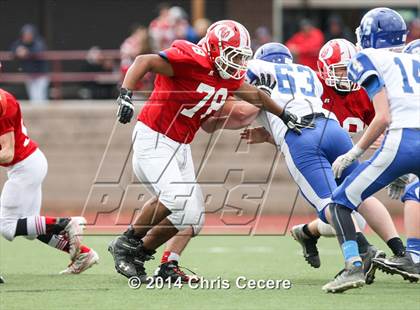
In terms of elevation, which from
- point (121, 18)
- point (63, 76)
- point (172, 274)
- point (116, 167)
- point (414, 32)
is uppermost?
point (172, 274)

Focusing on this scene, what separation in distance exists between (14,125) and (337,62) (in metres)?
2.42

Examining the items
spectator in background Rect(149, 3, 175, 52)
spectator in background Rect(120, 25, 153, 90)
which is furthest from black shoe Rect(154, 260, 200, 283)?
spectator in background Rect(149, 3, 175, 52)

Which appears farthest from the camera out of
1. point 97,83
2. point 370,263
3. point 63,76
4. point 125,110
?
point 97,83

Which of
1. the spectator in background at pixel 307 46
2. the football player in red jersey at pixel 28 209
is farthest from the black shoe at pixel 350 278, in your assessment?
the spectator in background at pixel 307 46

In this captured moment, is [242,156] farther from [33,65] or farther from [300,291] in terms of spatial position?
[300,291]

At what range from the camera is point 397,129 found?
20.3 feet

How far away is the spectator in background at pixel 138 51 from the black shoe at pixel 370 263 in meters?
7.14

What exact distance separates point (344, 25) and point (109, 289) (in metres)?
12.6

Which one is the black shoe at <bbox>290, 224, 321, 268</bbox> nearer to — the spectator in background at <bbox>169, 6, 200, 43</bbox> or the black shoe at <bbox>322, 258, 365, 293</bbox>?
the black shoe at <bbox>322, 258, 365, 293</bbox>

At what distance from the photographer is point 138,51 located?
47.0ft

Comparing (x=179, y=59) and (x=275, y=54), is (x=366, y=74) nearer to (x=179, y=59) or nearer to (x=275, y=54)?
(x=179, y=59)

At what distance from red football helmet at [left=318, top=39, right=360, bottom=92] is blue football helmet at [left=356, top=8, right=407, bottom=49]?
704mm

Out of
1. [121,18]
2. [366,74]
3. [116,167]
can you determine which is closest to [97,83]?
[121,18]

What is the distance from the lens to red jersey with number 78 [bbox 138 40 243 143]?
6961 mm
